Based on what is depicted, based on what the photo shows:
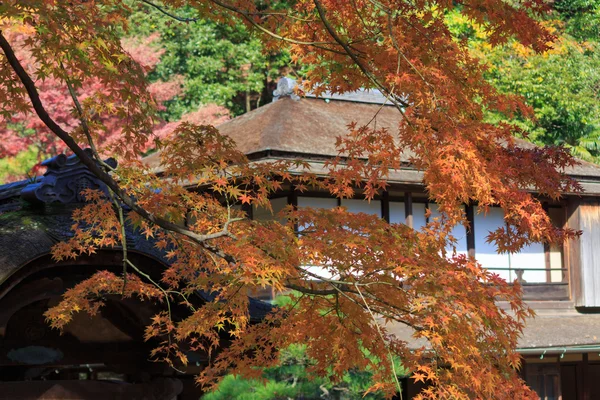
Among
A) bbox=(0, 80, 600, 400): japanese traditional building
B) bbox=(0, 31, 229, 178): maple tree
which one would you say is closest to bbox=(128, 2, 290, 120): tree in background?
bbox=(0, 31, 229, 178): maple tree

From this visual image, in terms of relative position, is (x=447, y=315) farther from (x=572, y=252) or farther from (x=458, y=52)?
(x=572, y=252)

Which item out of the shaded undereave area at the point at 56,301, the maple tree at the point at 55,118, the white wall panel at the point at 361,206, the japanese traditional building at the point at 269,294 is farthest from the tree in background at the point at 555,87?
the shaded undereave area at the point at 56,301

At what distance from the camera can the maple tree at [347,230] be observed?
5586 mm

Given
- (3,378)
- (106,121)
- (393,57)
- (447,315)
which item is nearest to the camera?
(447,315)

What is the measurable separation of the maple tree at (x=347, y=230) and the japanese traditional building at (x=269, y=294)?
229mm

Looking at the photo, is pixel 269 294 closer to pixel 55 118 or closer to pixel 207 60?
pixel 55 118

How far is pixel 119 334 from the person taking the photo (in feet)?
23.9

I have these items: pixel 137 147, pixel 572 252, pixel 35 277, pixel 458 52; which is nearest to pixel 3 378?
pixel 35 277

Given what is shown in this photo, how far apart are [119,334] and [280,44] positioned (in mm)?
2916

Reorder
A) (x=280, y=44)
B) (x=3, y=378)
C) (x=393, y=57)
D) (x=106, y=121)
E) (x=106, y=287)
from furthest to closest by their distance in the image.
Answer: (x=106, y=121) < (x=3, y=378) < (x=280, y=44) < (x=393, y=57) < (x=106, y=287)

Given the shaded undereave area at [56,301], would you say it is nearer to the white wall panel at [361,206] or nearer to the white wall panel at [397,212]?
the white wall panel at [361,206]

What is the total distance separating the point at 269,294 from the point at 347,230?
8317mm

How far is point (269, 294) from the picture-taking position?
47.4ft

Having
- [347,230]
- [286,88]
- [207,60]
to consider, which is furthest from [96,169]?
[207,60]
